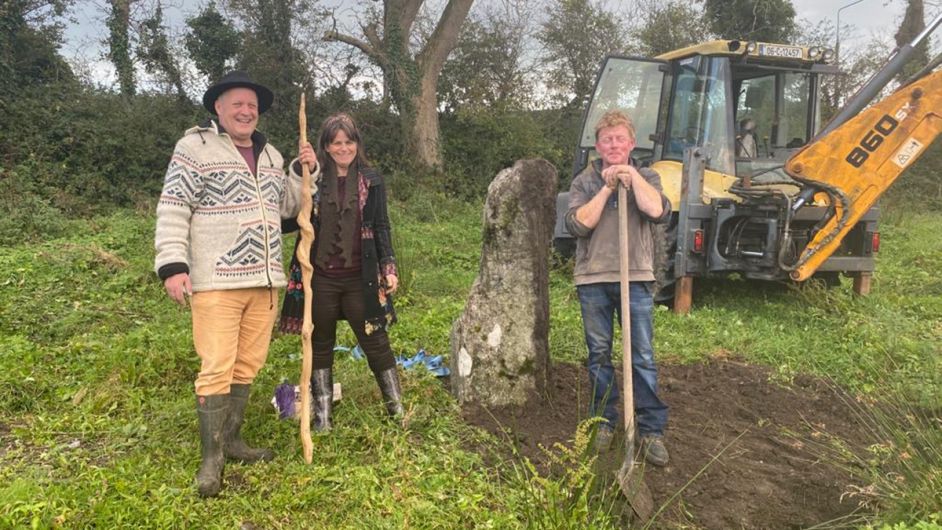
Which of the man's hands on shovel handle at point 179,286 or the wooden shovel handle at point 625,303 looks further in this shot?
the wooden shovel handle at point 625,303

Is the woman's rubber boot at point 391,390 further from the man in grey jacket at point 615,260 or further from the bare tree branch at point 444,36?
the bare tree branch at point 444,36

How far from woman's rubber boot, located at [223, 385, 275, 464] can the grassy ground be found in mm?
95

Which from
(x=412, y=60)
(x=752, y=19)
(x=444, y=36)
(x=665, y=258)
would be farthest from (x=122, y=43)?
(x=752, y=19)

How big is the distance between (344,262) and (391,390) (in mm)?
810

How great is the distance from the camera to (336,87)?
52.3 ft

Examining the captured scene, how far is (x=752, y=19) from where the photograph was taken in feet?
59.7

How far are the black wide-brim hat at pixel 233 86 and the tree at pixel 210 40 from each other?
1291 centimetres

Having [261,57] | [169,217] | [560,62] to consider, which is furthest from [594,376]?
[560,62]

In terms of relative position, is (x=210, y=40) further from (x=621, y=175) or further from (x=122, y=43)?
(x=621, y=175)

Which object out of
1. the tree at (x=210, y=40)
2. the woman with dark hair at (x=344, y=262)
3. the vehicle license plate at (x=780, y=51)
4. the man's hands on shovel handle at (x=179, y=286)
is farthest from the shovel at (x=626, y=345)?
the tree at (x=210, y=40)

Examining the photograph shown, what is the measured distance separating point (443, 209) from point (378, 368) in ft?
35.0

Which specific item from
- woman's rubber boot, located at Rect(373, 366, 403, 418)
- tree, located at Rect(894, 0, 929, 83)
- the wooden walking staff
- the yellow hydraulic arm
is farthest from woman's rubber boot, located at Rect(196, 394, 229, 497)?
tree, located at Rect(894, 0, 929, 83)

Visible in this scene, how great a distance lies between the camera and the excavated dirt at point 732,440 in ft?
9.95

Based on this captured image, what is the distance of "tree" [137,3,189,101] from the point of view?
14406 millimetres
